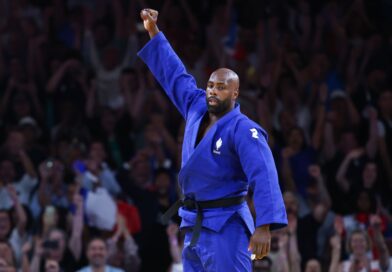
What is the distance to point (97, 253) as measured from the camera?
30.5 ft

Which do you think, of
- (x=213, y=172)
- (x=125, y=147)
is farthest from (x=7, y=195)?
(x=213, y=172)

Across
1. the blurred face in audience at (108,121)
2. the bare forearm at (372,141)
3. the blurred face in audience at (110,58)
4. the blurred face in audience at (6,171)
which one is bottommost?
the blurred face in audience at (6,171)

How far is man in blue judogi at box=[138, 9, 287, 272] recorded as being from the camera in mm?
6047

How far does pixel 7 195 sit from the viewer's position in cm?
1018

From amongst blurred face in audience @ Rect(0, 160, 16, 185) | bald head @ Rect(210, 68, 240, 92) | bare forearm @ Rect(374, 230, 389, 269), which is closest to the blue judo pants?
bald head @ Rect(210, 68, 240, 92)

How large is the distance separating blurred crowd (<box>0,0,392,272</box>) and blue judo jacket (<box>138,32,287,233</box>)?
319 centimetres

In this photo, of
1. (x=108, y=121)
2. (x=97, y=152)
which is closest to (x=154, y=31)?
(x=97, y=152)

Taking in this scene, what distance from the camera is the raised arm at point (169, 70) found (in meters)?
6.67

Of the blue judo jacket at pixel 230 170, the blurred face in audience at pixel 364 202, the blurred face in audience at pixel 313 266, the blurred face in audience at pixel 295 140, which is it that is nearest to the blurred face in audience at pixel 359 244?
the blurred face in audience at pixel 313 266

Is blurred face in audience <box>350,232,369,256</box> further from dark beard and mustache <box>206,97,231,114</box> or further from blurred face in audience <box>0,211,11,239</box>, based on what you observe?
dark beard and mustache <box>206,97,231,114</box>

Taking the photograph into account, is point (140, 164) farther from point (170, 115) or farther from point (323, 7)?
point (323, 7)

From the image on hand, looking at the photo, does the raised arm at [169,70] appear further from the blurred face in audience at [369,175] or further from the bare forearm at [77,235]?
the blurred face in audience at [369,175]

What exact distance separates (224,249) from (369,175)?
4769 millimetres

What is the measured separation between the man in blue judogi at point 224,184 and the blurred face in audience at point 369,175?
177 inches
